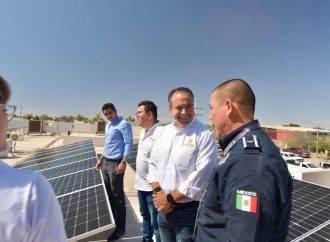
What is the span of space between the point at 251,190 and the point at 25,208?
0.99m

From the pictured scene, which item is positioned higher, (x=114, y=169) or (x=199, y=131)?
(x=199, y=131)

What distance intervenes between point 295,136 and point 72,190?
57.1 meters

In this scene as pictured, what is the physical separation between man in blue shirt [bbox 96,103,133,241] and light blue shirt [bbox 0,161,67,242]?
12.4ft

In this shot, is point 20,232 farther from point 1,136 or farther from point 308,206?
point 308,206

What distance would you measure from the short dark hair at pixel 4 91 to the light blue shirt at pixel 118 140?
3880 mm

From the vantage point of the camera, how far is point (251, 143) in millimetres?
1576

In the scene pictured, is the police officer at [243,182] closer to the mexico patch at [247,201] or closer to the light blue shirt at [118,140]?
the mexico patch at [247,201]

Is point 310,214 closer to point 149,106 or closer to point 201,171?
point 201,171

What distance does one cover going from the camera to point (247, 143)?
1.59 metres

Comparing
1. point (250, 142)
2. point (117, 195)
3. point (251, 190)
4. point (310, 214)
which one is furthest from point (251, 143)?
point (117, 195)

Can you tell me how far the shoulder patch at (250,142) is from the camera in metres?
1.54

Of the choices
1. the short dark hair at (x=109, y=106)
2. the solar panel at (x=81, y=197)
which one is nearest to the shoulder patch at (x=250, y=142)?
the solar panel at (x=81, y=197)

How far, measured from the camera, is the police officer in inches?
55.1

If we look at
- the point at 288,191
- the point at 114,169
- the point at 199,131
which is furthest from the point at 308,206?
the point at 288,191
